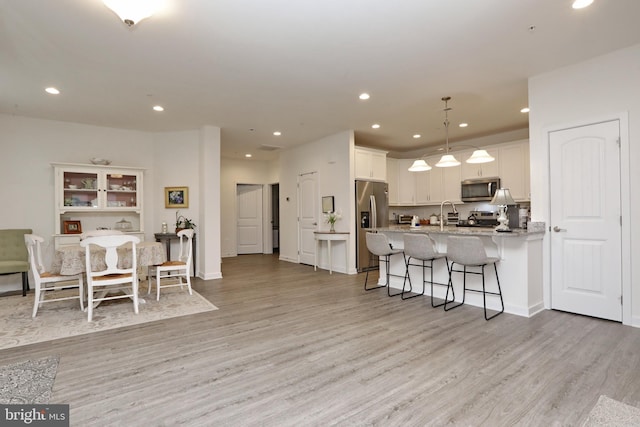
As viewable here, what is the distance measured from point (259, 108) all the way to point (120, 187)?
300 centimetres

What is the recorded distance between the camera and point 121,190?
5750 millimetres

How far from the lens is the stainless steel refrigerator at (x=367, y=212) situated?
6320 mm

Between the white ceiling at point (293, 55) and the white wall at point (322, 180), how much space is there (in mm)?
1124

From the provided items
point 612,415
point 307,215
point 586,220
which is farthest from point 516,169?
point 612,415

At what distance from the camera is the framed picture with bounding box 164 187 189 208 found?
621 cm

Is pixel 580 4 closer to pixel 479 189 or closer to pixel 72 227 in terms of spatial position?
pixel 479 189

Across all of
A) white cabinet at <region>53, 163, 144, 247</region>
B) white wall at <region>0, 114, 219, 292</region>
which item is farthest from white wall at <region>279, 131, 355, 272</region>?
white cabinet at <region>53, 163, 144, 247</region>

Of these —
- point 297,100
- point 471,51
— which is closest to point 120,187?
point 297,100

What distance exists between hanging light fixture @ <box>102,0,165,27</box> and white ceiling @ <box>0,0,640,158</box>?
270 millimetres

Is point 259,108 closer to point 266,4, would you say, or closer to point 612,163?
point 266,4

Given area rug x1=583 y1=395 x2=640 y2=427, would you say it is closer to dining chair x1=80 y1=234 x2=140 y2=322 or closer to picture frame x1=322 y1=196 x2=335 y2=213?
dining chair x1=80 y1=234 x2=140 y2=322

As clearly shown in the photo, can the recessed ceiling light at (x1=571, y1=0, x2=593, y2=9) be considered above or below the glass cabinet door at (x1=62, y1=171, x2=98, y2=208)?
above

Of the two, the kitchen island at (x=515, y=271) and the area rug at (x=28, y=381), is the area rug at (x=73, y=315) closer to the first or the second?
the area rug at (x=28, y=381)

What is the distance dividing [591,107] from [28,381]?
218 inches
